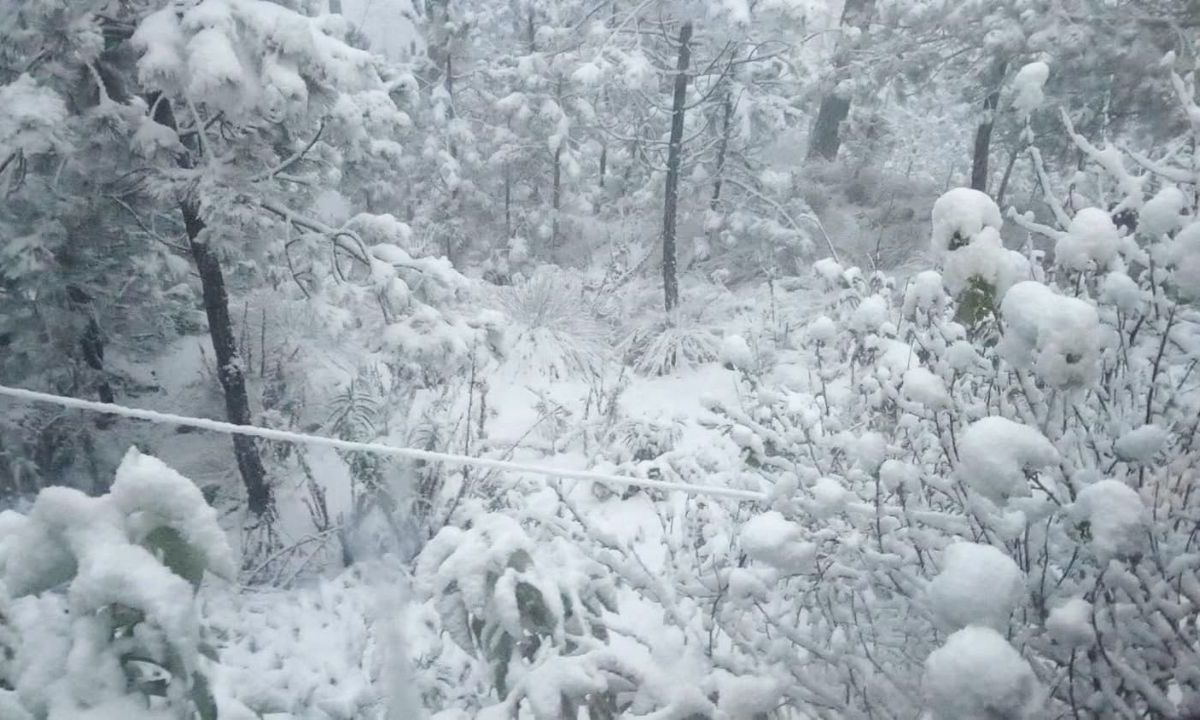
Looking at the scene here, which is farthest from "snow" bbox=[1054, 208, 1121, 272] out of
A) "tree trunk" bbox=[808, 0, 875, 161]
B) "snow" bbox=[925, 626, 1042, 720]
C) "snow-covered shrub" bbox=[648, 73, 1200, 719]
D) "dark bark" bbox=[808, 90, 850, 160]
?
Result: "dark bark" bbox=[808, 90, 850, 160]

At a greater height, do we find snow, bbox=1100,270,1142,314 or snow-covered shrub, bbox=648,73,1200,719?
snow, bbox=1100,270,1142,314

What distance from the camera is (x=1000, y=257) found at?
1.56 meters

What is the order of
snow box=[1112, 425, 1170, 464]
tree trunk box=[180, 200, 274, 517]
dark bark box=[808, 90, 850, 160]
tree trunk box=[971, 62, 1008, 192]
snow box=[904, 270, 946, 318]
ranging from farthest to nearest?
dark bark box=[808, 90, 850, 160] < tree trunk box=[971, 62, 1008, 192] < tree trunk box=[180, 200, 274, 517] < snow box=[904, 270, 946, 318] < snow box=[1112, 425, 1170, 464]

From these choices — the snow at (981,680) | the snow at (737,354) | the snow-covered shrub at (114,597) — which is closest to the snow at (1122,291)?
the snow at (981,680)

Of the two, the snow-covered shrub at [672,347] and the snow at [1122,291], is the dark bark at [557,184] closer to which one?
the snow-covered shrub at [672,347]

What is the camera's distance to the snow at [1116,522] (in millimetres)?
1176

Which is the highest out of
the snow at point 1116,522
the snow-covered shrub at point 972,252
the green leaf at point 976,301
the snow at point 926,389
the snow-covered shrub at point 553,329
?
the snow-covered shrub at point 972,252

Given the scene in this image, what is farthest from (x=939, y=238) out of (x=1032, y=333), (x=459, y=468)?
(x=459, y=468)

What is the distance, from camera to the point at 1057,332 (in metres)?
1.28

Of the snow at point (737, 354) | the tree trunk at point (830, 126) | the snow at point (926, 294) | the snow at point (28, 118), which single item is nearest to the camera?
the snow at point (926, 294)

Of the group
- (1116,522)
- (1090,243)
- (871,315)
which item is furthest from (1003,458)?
(871,315)

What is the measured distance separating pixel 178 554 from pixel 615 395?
5598 mm

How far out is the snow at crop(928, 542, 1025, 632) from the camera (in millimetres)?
1082

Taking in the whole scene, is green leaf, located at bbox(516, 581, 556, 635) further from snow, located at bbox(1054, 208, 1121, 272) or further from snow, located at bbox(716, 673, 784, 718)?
snow, located at bbox(1054, 208, 1121, 272)
